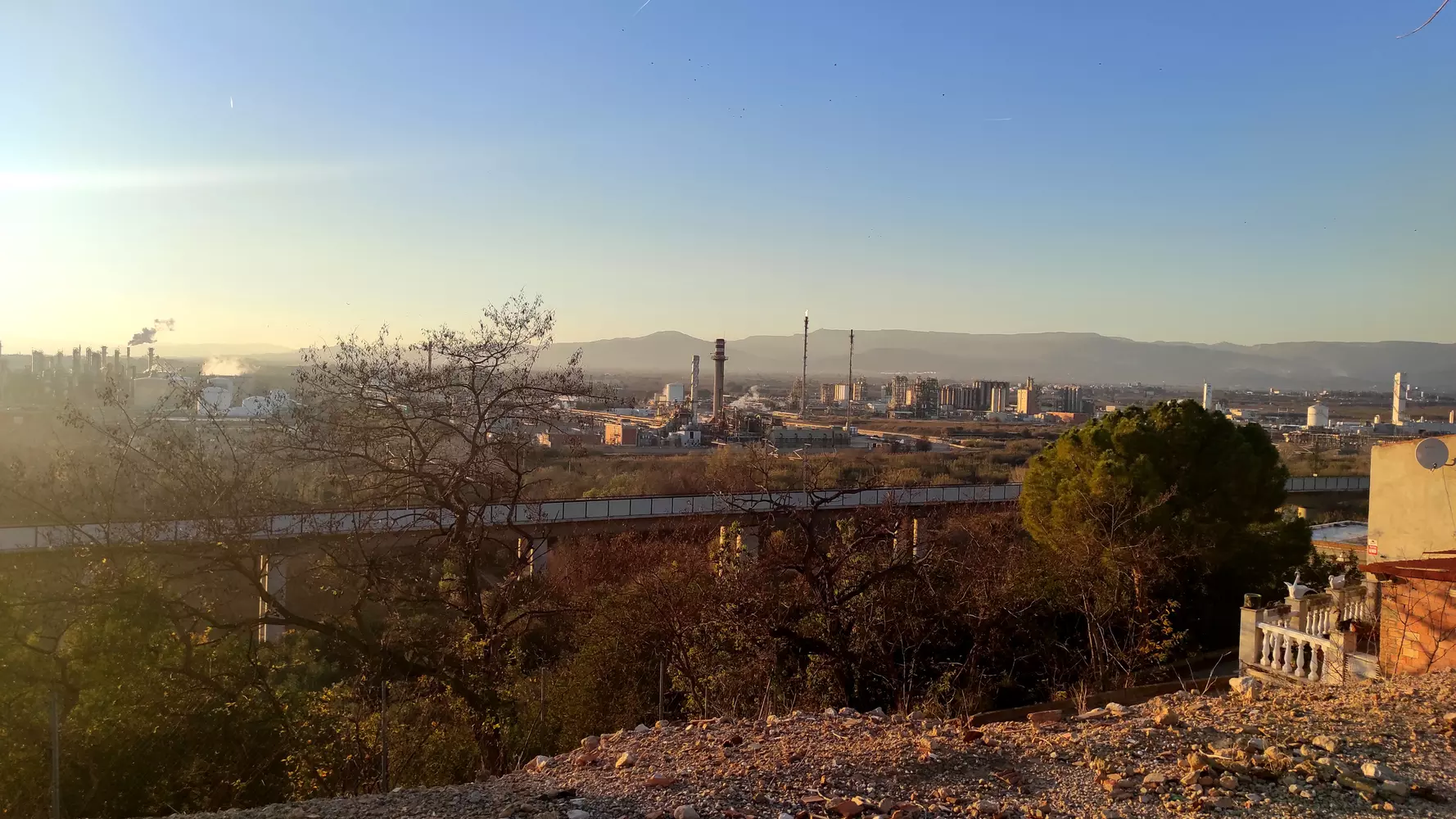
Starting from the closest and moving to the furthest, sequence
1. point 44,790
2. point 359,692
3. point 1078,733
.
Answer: point 1078,733
point 44,790
point 359,692

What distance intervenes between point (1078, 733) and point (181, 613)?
6644 millimetres

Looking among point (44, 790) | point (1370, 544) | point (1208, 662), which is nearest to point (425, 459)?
point (44, 790)

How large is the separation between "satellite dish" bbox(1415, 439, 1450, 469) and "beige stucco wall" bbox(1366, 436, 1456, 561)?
0.08 meters

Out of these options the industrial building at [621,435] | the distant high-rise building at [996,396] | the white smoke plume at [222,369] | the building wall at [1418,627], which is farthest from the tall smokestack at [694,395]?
the building wall at [1418,627]

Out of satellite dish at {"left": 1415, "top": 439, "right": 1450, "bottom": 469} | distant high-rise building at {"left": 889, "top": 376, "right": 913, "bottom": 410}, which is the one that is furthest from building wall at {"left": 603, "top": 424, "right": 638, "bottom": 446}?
distant high-rise building at {"left": 889, "top": 376, "right": 913, "bottom": 410}

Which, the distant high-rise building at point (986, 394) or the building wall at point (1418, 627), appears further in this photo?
the distant high-rise building at point (986, 394)

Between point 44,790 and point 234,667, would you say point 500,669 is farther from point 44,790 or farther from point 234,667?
point 44,790

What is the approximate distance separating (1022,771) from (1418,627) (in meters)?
4.74

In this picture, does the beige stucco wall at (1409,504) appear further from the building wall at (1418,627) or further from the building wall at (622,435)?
the building wall at (622,435)

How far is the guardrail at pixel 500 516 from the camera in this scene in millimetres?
7695

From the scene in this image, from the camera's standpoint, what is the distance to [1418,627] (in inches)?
243

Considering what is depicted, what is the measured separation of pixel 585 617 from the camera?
935cm

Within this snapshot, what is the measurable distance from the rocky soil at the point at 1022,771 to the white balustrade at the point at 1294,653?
225 centimetres

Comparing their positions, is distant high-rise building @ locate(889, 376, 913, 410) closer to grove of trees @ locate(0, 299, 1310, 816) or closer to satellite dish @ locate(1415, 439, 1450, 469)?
grove of trees @ locate(0, 299, 1310, 816)
